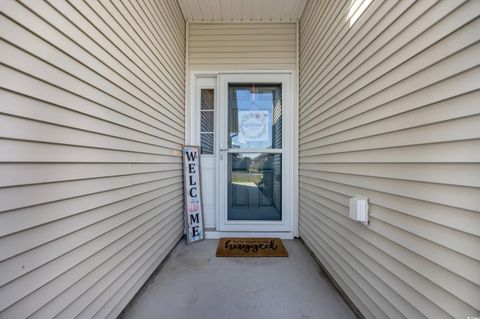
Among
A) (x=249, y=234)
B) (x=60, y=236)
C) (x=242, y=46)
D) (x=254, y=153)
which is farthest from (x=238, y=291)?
(x=242, y=46)

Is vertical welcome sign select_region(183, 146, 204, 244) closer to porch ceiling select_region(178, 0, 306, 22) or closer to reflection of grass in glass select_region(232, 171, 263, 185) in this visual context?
reflection of grass in glass select_region(232, 171, 263, 185)

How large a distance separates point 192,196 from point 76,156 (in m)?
1.74

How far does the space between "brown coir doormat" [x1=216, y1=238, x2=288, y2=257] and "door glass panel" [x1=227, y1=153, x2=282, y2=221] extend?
27 cm

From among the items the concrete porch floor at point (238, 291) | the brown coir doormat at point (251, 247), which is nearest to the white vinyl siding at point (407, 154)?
the concrete porch floor at point (238, 291)

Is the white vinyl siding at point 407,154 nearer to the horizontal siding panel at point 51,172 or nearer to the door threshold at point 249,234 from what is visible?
the door threshold at point 249,234

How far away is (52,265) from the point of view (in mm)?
900

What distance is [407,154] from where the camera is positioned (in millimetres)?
1014

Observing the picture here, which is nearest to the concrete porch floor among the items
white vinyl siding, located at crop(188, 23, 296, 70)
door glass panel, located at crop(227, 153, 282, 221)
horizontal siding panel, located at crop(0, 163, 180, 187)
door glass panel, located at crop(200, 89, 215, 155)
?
door glass panel, located at crop(227, 153, 282, 221)

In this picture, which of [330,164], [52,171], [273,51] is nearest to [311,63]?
[273,51]

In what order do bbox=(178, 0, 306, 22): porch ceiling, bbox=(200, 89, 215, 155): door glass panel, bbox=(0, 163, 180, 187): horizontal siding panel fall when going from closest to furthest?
bbox=(0, 163, 180, 187): horizontal siding panel → bbox=(178, 0, 306, 22): porch ceiling → bbox=(200, 89, 215, 155): door glass panel

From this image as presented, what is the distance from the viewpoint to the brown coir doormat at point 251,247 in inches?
90.1

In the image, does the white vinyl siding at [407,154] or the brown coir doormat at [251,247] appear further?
the brown coir doormat at [251,247]

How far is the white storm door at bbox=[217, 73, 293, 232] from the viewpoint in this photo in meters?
2.81

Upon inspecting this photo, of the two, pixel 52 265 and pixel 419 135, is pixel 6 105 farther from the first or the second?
pixel 419 135
